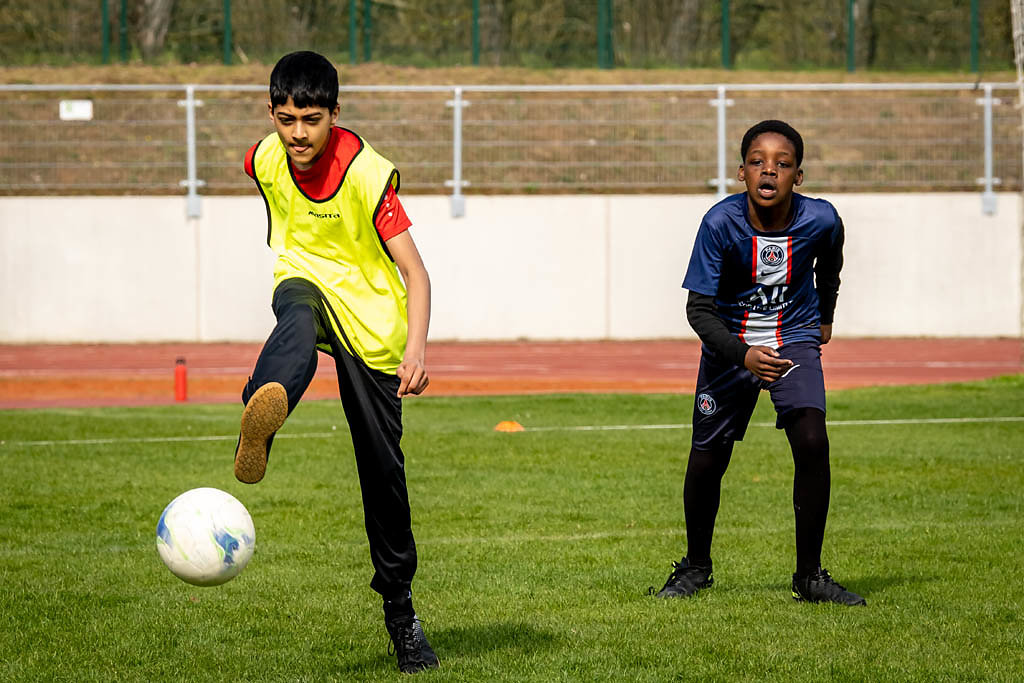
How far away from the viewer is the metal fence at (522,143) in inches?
1054

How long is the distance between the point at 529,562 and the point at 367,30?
27820mm

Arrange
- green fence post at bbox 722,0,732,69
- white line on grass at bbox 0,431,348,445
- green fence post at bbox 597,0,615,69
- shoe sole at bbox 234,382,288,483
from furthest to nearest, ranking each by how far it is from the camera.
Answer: green fence post at bbox 722,0,732,69 < green fence post at bbox 597,0,615,69 < white line on grass at bbox 0,431,348,445 < shoe sole at bbox 234,382,288,483

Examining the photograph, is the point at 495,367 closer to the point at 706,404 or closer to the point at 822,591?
the point at 706,404

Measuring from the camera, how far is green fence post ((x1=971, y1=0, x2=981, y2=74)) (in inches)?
1328

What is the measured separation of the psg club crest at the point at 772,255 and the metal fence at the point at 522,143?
20261 mm

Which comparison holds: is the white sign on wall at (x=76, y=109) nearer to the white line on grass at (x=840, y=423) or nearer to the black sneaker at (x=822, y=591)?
the white line on grass at (x=840, y=423)

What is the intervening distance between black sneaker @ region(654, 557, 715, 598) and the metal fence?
2007 cm

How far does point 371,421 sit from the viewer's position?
5.30 metres

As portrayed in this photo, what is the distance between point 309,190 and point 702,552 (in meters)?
2.83

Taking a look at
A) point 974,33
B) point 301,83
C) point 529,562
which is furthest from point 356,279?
point 974,33

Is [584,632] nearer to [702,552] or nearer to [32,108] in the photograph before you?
[702,552]

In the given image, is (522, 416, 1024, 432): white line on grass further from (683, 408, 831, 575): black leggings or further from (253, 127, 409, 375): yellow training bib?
(253, 127, 409, 375): yellow training bib

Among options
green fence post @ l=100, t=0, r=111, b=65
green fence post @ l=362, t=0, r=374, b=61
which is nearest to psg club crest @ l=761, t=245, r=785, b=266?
green fence post @ l=362, t=0, r=374, b=61

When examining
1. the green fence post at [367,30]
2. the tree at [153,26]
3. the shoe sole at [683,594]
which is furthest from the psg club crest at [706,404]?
the tree at [153,26]
